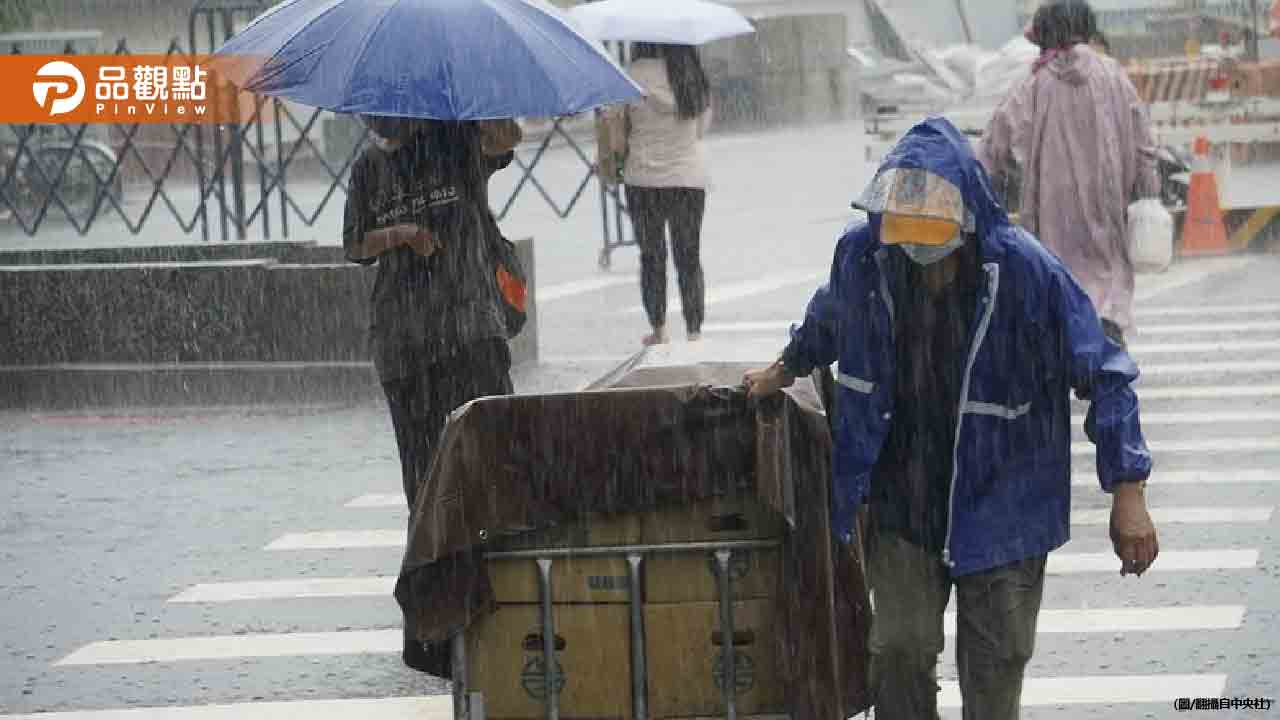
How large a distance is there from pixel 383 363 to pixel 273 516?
3004mm

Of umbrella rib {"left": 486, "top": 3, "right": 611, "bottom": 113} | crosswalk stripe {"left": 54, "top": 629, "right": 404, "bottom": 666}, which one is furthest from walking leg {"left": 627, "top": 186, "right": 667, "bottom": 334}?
umbrella rib {"left": 486, "top": 3, "right": 611, "bottom": 113}

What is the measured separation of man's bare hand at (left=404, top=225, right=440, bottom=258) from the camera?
6.21 meters

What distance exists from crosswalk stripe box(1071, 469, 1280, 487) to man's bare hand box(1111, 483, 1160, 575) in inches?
181

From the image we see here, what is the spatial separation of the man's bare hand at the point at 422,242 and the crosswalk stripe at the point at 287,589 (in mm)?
1931

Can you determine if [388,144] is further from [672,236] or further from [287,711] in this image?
[672,236]

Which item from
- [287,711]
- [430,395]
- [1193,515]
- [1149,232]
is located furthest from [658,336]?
[287,711]

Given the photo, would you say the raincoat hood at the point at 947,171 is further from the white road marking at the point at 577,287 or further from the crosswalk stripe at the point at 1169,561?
the white road marking at the point at 577,287

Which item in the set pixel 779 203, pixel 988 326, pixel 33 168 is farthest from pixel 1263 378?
pixel 33 168

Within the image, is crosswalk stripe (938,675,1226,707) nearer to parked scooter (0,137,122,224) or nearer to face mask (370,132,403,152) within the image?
face mask (370,132,403,152)

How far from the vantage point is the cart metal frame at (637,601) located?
14.9 ft

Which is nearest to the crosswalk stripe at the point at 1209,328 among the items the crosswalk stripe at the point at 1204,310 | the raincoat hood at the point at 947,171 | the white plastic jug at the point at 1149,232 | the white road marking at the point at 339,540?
the crosswalk stripe at the point at 1204,310

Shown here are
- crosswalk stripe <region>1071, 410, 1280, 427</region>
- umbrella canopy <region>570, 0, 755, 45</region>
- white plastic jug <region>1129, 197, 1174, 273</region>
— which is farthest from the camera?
umbrella canopy <region>570, 0, 755, 45</region>

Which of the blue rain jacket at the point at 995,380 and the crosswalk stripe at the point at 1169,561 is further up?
the blue rain jacket at the point at 995,380

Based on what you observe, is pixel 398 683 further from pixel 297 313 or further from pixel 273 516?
pixel 297 313
